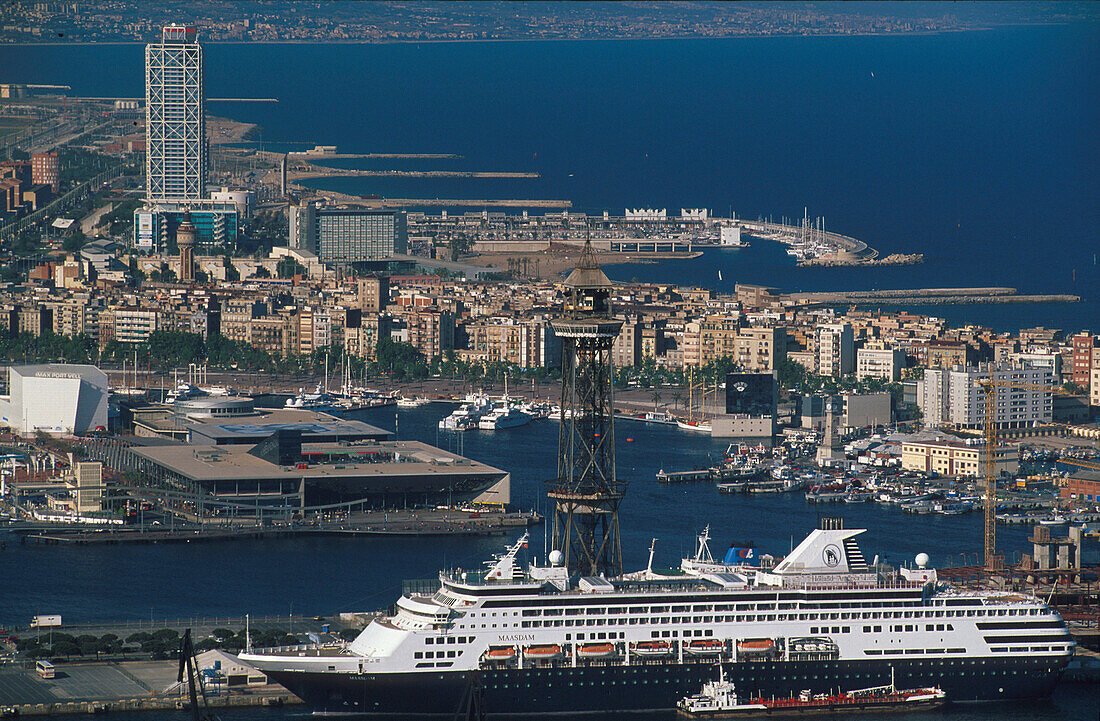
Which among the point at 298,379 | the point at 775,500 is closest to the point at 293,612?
the point at 775,500

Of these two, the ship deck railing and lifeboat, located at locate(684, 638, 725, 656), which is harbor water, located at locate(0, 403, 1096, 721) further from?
lifeboat, located at locate(684, 638, 725, 656)

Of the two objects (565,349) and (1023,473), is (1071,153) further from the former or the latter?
(565,349)

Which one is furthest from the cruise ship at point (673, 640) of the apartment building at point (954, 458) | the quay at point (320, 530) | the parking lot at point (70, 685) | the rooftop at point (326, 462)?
the apartment building at point (954, 458)

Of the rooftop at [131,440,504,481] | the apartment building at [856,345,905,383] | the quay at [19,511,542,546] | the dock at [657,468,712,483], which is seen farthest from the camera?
the apartment building at [856,345,905,383]

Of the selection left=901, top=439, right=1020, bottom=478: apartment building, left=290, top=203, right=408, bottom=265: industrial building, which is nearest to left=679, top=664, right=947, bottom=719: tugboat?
left=901, top=439, right=1020, bottom=478: apartment building

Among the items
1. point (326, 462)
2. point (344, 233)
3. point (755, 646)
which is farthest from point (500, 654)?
point (344, 233)

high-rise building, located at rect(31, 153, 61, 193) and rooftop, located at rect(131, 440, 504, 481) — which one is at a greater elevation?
high-rise building, located at rect(31, 153, 61, 193)
